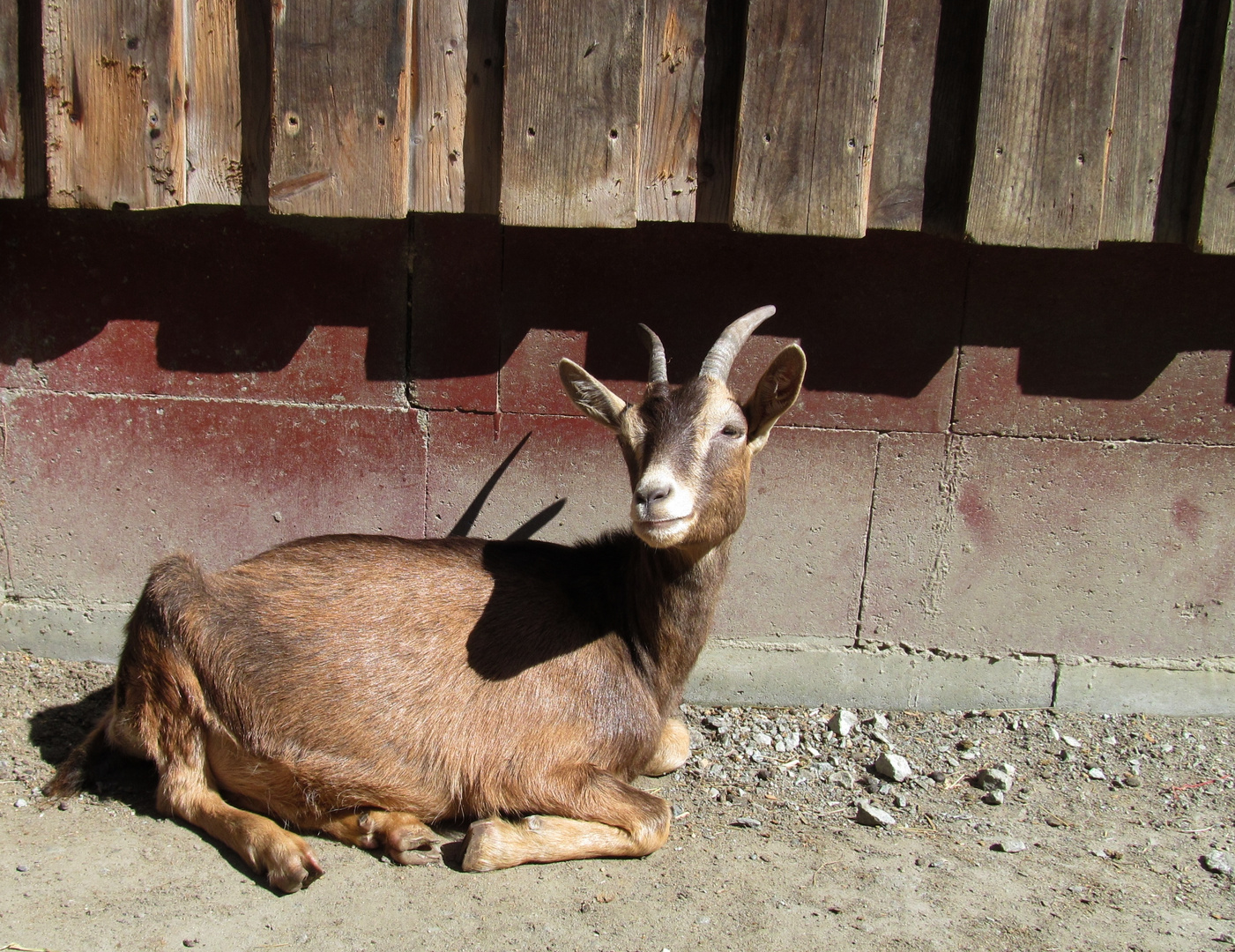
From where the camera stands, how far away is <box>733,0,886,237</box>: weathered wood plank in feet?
13.3

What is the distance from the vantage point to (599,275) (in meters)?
4.76

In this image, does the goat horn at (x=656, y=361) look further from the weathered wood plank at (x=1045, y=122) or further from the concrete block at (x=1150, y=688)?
the concrete block at (x=1150, y=688)

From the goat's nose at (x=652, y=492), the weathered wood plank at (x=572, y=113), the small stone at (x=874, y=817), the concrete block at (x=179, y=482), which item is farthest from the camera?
the concrete block at (x=179, y=482)

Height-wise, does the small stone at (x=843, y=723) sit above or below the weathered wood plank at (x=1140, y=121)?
below

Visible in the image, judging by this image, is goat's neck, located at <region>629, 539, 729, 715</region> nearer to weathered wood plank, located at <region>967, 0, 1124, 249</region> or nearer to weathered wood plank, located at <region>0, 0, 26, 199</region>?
weathered wood plank, located at <region>967, 0, 1124, 249</region>

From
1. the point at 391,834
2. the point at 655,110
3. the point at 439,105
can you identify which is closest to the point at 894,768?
the point at 391,834

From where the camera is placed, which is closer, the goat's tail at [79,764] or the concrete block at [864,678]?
the goat's tail at [79,764]

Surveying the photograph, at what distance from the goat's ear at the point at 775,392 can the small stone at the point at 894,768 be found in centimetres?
163

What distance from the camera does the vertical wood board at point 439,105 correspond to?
4.10m

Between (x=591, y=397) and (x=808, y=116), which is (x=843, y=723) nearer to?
(x=591, y=397)

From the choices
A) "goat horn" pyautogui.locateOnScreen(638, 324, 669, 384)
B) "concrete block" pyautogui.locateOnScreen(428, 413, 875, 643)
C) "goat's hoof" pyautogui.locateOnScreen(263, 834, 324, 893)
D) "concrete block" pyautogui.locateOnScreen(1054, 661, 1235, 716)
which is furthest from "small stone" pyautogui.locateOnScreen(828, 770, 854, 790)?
"goat's hoof" pyautogui.locateOnScreen(263, 834, 324, 893)

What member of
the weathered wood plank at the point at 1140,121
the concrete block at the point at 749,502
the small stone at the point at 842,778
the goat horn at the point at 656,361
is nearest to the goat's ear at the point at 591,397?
the goat horn at the point at 656,361

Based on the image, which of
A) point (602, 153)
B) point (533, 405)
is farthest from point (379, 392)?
point (602, 153)

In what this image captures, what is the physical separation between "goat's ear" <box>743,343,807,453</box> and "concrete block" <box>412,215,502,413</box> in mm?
1379
